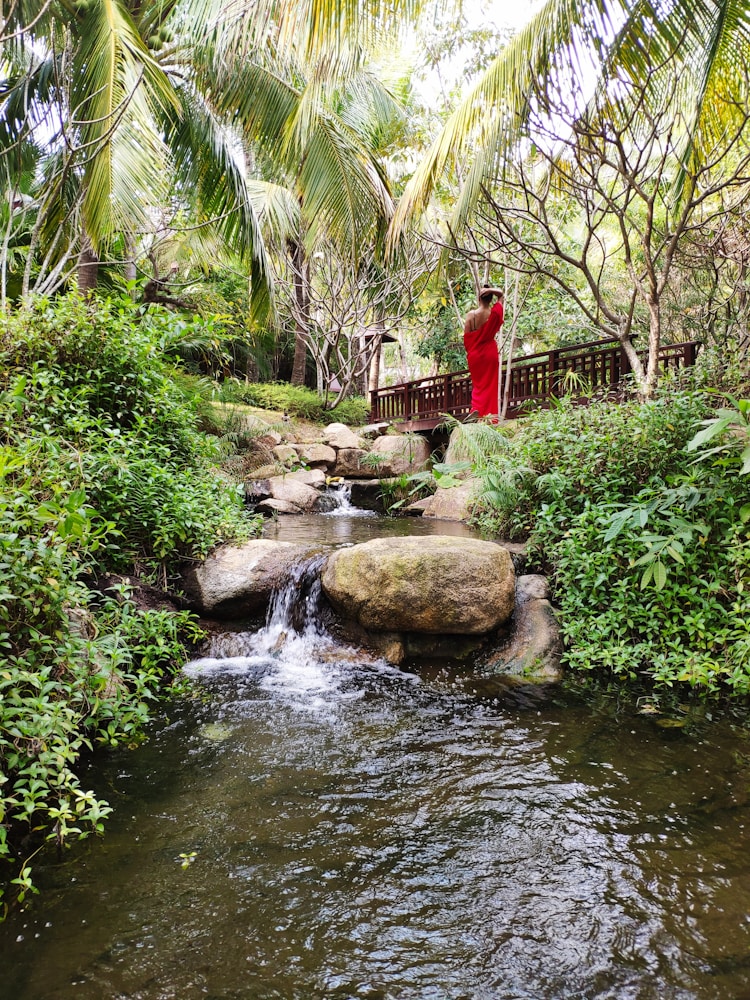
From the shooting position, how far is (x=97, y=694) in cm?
334

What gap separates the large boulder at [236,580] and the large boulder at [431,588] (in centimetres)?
80

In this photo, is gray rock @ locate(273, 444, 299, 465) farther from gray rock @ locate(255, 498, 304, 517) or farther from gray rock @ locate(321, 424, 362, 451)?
gray rock @ locate(255, 498, 304, 517)

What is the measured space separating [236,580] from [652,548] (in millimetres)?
3468

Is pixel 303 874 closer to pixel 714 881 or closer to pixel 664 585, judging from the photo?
pixel 714 881

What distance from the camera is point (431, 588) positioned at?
16.0 feet

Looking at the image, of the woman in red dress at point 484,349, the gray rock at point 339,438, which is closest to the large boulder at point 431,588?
the woman in red dress at point 484,349

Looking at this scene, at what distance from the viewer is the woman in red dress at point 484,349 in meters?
8.38

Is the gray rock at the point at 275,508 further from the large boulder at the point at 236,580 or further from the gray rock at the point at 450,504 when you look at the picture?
the large boulder at the point at 236,580

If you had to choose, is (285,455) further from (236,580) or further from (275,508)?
(236,580)

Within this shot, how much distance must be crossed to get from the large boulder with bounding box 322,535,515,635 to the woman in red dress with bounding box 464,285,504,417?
14.4 feet

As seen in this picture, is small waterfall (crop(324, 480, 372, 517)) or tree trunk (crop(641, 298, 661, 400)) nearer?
tree trunk (crop(641, 298, 661, 400))

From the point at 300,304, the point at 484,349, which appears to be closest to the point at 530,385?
the point at 484,349

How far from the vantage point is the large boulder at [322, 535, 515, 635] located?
488cm

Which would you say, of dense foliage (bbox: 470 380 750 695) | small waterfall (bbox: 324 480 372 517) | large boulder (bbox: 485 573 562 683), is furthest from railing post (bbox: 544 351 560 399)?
large boulder (bbox: 485 573 562 683)
